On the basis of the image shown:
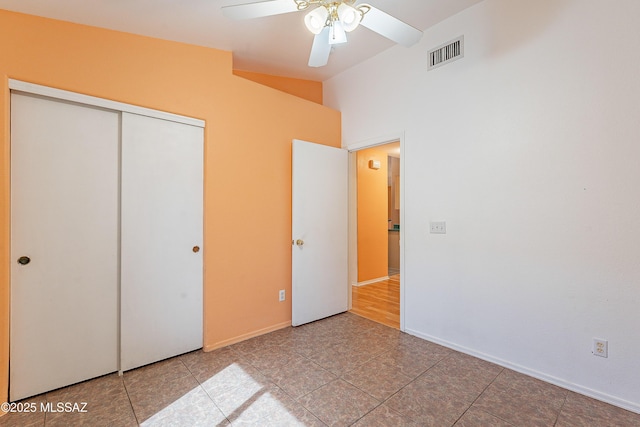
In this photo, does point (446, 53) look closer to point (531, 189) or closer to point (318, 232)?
point (531, 189)

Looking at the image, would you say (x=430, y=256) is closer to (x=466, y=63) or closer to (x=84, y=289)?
(x=466, y=63)

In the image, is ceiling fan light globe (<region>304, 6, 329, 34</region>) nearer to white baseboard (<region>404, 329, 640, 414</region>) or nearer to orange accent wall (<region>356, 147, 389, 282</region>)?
white baseboard (<region>404, 329, 640, 414</region>)

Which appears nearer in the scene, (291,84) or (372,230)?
(291,84)

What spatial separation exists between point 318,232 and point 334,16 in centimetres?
204

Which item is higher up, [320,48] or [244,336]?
[320,48]

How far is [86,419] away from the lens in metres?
1.61

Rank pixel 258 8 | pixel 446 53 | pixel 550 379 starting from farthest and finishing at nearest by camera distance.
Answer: pixel 446 53, pixel 550 379, pixel 258 8

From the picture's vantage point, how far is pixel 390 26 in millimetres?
1647

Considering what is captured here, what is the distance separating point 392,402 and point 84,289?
2230mm

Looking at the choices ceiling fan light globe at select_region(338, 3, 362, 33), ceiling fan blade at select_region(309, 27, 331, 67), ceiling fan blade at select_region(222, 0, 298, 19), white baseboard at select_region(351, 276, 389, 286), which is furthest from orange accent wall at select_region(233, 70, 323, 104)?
white baseboard at select_region(351, 276, 389, 286)

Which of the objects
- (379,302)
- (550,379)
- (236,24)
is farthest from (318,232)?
(550,379)

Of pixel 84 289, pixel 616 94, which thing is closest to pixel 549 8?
pixel 616 94

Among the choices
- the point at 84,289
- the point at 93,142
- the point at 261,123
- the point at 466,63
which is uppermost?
the point at 466,63

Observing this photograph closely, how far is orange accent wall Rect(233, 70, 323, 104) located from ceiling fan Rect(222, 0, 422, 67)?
1.78 meters
